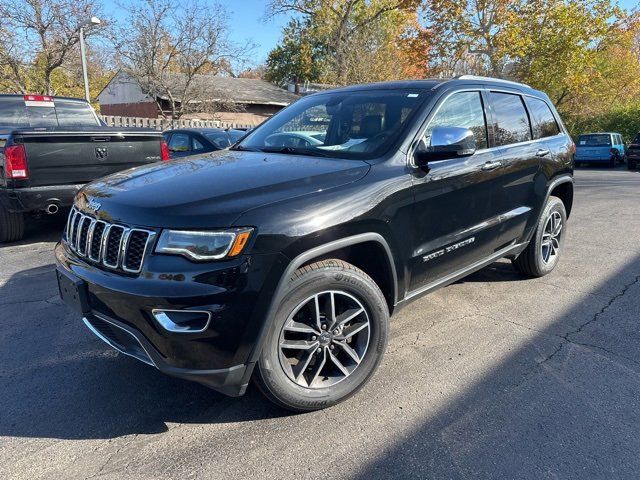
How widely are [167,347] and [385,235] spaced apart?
1.35m

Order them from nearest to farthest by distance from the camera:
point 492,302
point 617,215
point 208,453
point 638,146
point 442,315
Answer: point 208,453 → point 442,315 → point 492,302 → point 617,215 → point 638,146

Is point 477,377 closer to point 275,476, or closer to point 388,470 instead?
point 388,470

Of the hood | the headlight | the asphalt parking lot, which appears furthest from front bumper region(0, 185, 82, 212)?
the headlight

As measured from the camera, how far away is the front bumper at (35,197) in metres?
5.46

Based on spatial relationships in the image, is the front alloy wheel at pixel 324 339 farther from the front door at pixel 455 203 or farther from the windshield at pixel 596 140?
the windshield at pixel 596 140

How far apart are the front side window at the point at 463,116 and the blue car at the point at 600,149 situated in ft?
65.6

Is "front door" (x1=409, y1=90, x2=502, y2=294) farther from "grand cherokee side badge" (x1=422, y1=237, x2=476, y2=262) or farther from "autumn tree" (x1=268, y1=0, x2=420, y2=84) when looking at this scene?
"autumn tree" (x1=268, y1=0, x2=420, y2=84)

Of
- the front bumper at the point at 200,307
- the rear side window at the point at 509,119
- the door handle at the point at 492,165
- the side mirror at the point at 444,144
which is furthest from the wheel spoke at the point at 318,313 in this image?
the rear side window at the point at 509,119

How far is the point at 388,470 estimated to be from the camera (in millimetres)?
2240

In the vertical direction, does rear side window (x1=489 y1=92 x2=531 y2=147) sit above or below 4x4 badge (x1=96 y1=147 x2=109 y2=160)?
above

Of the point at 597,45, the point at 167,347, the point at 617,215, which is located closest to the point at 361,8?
the point at 597,45

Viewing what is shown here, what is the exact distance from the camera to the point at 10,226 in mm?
6164

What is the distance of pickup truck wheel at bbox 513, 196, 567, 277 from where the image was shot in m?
4.62

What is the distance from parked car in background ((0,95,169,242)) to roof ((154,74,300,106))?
14.5 m
